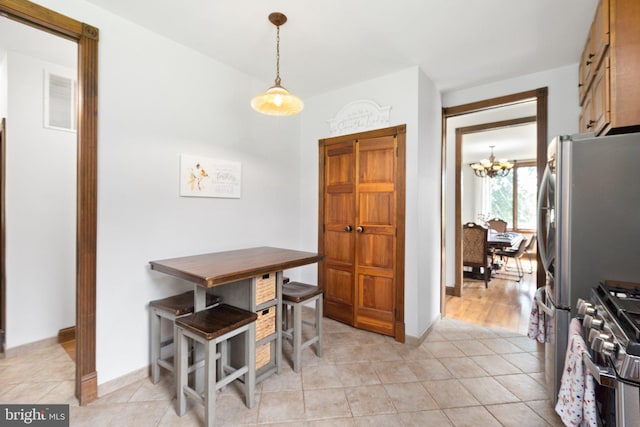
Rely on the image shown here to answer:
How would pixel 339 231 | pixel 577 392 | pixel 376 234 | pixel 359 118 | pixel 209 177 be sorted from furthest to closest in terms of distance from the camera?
pixel 339 231 → pixel 359 118 → pixel 376 234 → pixel 209 177 → pixel 577 392

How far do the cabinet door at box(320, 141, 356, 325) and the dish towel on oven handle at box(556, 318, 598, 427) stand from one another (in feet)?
6.51

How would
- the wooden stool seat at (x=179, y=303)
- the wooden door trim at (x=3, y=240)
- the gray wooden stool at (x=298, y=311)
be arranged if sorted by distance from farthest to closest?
the wooden door trim at (x=3, y=240), the gray wooden stool at (x=298, y=311), the wooden stool seat at (x=179, y=303)

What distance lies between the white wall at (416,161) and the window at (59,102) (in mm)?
2478

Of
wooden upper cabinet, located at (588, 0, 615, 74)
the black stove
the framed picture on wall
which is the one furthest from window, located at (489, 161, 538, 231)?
the framed picture on wall

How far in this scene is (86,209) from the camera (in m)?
1.86

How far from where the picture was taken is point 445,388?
2066mm

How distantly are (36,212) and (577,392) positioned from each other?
3.93m

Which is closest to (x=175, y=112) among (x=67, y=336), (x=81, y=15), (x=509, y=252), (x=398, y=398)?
(x=81, y=15)

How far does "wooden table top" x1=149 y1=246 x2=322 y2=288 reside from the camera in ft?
5.44

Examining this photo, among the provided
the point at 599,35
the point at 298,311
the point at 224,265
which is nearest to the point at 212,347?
the point at 224,265

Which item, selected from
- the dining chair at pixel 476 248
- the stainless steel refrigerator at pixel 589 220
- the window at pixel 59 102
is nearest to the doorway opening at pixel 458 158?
the dining chair at pixel 476 248

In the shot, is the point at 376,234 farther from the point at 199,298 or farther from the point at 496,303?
the point at 496,303

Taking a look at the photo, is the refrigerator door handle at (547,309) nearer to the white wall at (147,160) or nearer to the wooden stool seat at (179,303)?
the wooden stool seat at (179,303)

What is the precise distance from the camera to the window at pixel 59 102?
8.40ft
